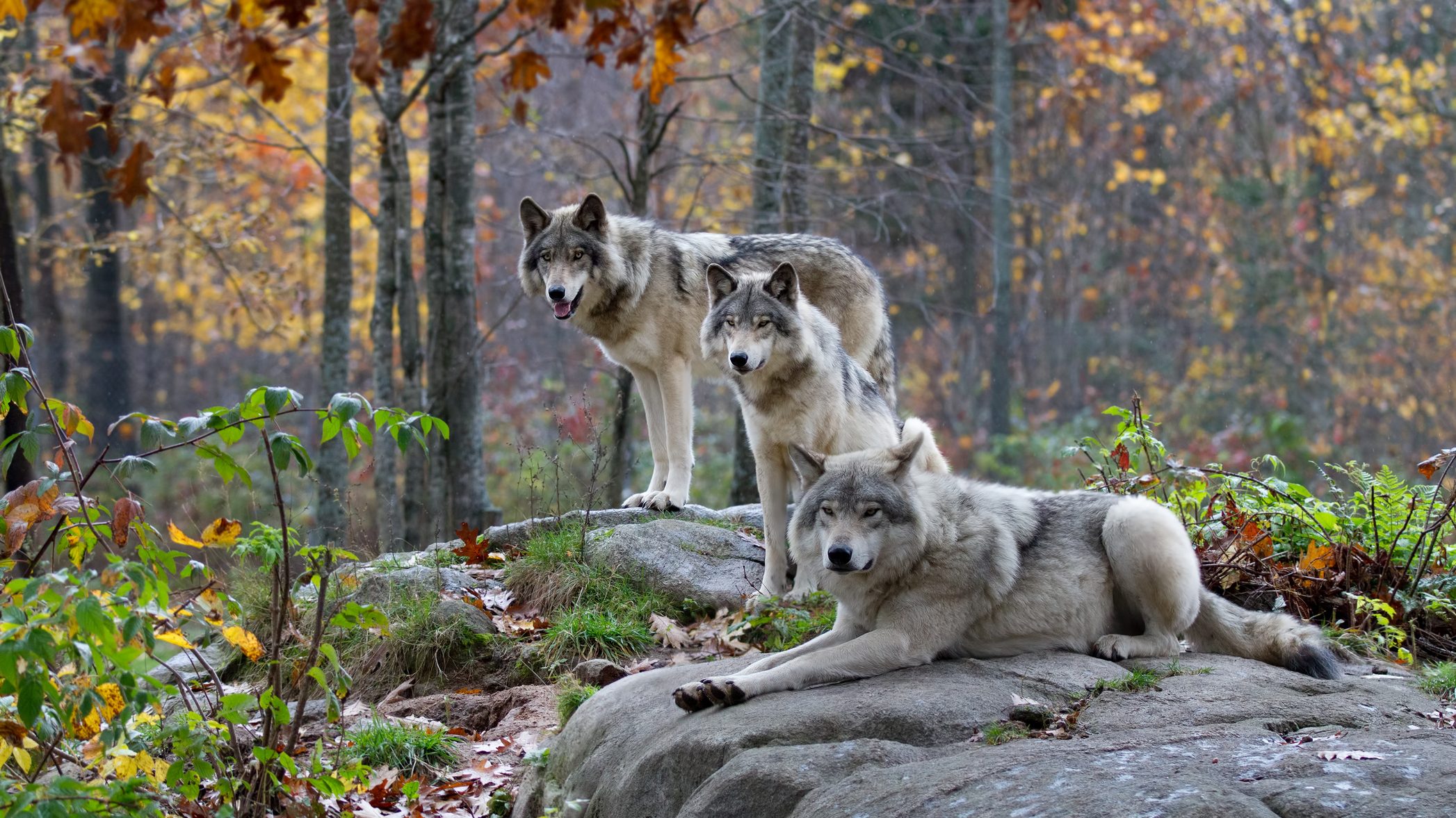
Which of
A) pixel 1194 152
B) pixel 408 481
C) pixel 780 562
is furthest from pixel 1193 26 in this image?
pixel 780 562

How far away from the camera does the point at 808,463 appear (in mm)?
4840

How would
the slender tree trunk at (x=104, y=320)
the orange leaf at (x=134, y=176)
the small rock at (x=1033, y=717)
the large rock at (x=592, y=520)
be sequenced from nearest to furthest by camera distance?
the small rock at (x=1033, y=717), the orange leaf at (x=134, y=176), the large rock at (x=592, y=520), the slender tree trunk at (x=104, y=320)

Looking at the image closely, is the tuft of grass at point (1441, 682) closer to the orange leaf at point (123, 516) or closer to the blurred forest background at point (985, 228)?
the orange leaf at point (123, 516)

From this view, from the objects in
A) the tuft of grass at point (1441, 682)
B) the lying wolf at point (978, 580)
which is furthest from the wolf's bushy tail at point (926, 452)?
the tuft of grass at point (1441, 682)

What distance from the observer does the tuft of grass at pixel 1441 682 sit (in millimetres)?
4746

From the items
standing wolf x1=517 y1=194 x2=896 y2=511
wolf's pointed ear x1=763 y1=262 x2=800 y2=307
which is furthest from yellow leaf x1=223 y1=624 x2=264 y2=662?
standing wolf x1=517 y1=194 x2=896 y2=511

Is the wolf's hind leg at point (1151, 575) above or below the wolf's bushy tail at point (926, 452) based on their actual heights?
below

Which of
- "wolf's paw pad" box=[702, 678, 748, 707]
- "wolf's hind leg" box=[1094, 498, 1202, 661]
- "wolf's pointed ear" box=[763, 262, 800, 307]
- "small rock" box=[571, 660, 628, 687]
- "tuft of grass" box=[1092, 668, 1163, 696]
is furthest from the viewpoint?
"wolf's pointed ear" box=[763, 262, 800, 307]

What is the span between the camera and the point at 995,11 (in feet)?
66.9

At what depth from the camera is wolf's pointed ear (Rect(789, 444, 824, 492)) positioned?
483 centimetres

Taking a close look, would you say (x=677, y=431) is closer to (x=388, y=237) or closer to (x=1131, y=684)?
(x=1131, y=684)

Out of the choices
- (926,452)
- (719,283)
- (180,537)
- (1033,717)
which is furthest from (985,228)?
(180,537)

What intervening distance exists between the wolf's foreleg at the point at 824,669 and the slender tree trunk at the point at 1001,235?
14048 millimetres

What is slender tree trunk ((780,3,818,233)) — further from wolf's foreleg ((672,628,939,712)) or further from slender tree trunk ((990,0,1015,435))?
wolf's foreleg ((672,628,939,712))
